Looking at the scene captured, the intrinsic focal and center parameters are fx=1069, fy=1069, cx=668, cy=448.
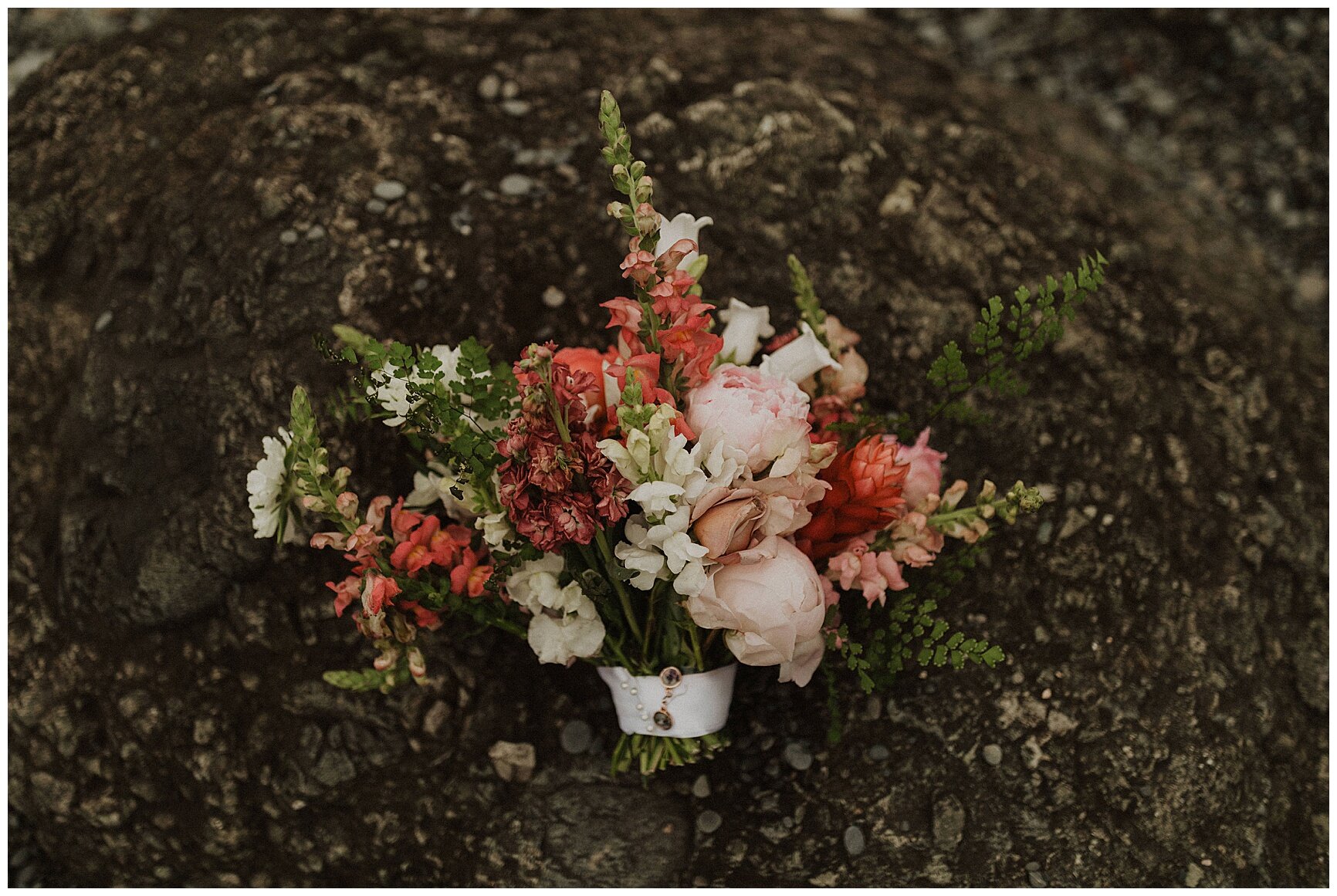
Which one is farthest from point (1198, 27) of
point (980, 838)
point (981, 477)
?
point (980, 838)

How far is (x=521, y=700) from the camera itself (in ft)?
5.97

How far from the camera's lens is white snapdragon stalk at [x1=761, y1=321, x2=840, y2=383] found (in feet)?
4.87

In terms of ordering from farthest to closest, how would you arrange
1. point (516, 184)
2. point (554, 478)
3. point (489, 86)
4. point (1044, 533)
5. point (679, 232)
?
point (489, 86)
point (516, 184)
point (1044, 533)
point (679, 232)
point (554, 478)

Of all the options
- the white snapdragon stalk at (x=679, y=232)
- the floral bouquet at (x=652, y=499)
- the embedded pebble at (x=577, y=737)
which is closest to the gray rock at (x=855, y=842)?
the floral bouquet at (x=652, y=499)

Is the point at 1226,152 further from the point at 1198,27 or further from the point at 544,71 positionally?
the point at 544,71

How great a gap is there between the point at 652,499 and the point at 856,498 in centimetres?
33

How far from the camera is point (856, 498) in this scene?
142 centimetres

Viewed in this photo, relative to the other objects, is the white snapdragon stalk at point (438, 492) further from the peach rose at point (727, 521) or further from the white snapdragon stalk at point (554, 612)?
the peach rose at point (727, 521)

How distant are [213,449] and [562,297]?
0.66m

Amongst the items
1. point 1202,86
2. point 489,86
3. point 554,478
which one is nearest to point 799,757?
point 554,478

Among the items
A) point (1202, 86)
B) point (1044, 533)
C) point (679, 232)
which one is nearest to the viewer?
point (679, 232)

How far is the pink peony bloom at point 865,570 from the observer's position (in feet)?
4.72

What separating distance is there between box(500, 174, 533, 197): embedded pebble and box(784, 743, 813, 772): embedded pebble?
1112 millimetres

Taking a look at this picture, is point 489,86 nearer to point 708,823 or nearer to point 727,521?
point 727,521
